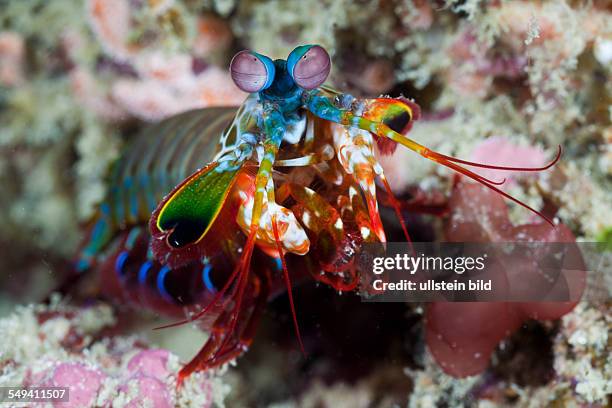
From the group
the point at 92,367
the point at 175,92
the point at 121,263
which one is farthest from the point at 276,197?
the point at 175,92

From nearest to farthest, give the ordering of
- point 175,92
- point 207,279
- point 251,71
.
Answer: point 251,71, point 207,279, point 175,92

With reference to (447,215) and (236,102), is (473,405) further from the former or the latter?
(236,102)

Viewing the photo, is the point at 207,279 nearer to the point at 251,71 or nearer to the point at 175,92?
the point at 251,71

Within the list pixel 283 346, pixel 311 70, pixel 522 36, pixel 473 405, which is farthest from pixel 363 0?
pixel 473 405

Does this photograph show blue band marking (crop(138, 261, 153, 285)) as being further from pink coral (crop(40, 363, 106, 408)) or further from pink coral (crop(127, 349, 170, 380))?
pink coral (crop(40, 363, 106, 408))

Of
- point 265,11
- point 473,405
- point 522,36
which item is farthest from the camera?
point 265,11

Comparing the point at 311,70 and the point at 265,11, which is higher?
the point at 265,11

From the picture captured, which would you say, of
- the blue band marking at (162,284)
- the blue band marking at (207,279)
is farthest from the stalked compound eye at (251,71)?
the blue band marking at (162,284)

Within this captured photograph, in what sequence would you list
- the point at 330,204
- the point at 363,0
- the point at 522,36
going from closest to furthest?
the point at 330,204
the point at 522,36
the point at 363,0
